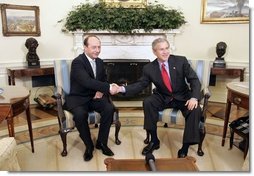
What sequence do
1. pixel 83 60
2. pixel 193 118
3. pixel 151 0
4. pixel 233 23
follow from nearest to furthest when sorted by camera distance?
pixel 193 118, pixel 83 60, pixel 233 23, pixel 151 0

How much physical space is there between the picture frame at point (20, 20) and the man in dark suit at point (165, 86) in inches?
59.3

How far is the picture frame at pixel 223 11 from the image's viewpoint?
2.62 m

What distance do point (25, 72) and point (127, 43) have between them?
115 centimetres

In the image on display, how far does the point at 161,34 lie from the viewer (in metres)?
2.99

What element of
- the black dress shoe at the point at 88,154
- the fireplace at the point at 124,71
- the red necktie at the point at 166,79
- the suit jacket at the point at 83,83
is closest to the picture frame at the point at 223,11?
the fireplace at the point at 124,71

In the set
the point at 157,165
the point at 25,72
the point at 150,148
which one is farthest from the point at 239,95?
the point at 25,72

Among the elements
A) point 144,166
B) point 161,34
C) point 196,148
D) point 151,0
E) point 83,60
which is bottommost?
point 196,148

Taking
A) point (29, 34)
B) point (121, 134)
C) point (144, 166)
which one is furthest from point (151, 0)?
point (144, 166)

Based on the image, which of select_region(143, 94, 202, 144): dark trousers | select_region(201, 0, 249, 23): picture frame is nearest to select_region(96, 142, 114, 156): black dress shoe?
select_region(143, 94, 202, 144): dark trousers

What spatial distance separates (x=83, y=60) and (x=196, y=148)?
106 cm

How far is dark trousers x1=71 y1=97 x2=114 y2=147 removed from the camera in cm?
181

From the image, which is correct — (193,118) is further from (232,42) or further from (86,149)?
(232,42)

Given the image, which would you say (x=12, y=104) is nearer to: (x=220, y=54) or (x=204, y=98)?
(x=204, y=98)

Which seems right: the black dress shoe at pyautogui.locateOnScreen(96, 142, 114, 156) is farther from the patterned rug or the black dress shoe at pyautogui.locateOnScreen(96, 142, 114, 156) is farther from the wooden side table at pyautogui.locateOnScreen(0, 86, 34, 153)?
the wooden side table at pyautogui.locateOnScreen(0, 86, 34, 153)
